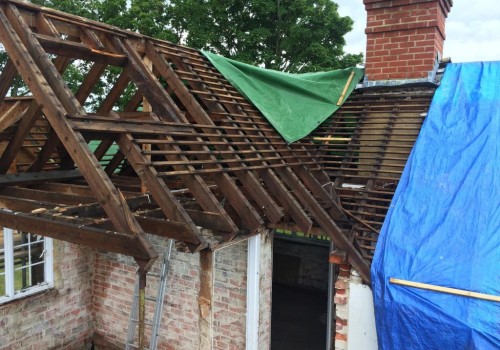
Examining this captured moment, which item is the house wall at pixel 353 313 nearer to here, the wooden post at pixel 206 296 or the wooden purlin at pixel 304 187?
the wooden purlin at pixel 304 187

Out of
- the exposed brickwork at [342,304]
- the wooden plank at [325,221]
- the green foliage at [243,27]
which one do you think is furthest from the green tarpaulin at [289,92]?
the green foliage at [243,27]

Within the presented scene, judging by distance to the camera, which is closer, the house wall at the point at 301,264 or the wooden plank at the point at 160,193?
the wooden plank at the point at 160,193

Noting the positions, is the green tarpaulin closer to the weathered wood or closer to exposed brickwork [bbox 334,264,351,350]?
the weathered wood

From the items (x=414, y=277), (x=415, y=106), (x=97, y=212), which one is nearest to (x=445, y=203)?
(x=414, y=277)

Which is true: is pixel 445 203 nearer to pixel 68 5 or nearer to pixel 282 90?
pixel 282 90

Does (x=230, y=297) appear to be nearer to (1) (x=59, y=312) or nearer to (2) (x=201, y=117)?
(2) (x=201, y=117)

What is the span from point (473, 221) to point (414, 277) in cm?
88

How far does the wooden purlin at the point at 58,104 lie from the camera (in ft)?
10.9

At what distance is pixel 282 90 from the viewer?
269 inches

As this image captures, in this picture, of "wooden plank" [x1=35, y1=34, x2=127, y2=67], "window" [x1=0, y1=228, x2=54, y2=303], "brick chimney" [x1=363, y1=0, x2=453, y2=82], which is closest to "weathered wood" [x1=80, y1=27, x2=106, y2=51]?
"wooden plank" [x1=35, y1=34, x2=127, y2=67]

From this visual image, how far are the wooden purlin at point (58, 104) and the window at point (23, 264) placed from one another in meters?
4.00

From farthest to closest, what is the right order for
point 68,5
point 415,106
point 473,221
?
point 68,5, point 415,106, point 473,221

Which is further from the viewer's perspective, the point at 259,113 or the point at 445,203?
the point at 259,113

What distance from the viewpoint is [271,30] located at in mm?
16625
